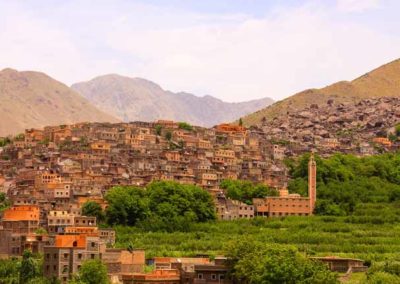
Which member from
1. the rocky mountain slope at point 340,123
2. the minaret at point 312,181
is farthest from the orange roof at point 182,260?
the rocky mountain slope at point 340,123

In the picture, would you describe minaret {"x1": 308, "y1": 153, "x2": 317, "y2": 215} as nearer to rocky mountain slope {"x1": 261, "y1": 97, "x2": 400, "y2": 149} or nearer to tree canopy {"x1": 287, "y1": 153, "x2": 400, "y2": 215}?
tree canopy {"x1": 287, "y1": 153, "x2": 400, "y2": 215}

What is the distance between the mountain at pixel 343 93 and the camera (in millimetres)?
164512

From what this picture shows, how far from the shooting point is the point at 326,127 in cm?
13338

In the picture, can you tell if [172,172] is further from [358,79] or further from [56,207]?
[358,79]

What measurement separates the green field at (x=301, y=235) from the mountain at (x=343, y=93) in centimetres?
7491

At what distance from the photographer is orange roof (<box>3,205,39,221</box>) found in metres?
71.1

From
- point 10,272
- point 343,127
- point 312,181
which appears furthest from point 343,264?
point 343,127

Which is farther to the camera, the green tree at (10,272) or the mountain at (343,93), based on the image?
the mountain at (343,93)

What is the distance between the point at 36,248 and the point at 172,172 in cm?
3170

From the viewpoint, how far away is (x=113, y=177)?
89938mm

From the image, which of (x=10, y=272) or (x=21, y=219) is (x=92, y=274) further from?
(x=21, y=219)

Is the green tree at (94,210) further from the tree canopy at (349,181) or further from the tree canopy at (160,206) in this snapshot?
the tree canopy at (349,181)

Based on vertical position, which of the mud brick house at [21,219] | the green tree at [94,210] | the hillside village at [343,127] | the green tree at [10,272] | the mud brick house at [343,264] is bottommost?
the green tree at [10,272]

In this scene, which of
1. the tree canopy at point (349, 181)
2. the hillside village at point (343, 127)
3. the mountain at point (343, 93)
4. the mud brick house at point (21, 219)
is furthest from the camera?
the mountain at point (343, 93)
